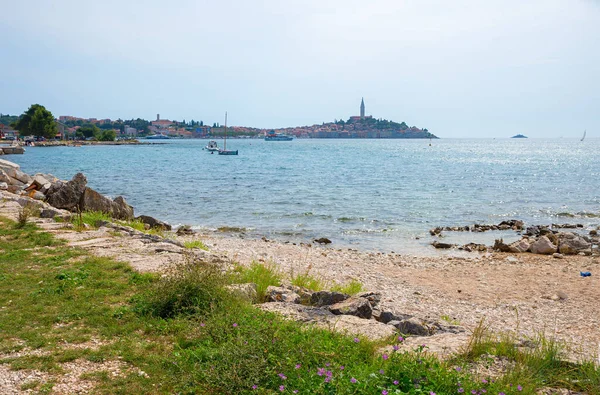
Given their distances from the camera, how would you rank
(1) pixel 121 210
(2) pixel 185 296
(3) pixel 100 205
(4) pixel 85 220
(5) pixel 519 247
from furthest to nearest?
1. (5) pixel 519 247
2. (1) pixel 121 210
3. (3) pixel 100 205
4. (4) pixel 85 220
5. (2) pixel 185 296

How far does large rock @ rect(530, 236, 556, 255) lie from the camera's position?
1824cm

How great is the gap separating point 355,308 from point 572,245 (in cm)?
1517

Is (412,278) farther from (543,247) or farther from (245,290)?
(245,290)

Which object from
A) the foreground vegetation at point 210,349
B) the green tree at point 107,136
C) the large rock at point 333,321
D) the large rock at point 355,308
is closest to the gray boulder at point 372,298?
the large rock at point 355,308

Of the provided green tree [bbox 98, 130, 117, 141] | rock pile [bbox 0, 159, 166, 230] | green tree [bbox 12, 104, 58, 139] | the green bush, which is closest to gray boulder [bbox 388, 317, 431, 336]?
the green bush

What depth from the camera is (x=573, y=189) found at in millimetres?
41438

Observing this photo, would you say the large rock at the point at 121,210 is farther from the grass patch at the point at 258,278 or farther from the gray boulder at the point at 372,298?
the gray boulder at the point at 372,298

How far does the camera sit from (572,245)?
1873cm

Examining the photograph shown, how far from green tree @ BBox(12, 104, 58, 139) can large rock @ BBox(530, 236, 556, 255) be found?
125655 mm

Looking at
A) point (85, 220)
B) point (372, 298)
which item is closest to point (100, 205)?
point (85, 220)

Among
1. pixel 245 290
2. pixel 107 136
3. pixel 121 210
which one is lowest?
pixel 121 210

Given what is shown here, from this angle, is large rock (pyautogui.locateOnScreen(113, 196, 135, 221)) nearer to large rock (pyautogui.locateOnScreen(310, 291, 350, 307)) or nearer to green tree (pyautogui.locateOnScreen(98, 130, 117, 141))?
large rock (pyautogui.locateOnScreen(310, 291, 350, 307))

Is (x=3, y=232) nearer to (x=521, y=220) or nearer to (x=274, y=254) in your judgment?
→ (x=274, y=254)

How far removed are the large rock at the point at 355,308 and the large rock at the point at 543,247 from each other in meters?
13.6
